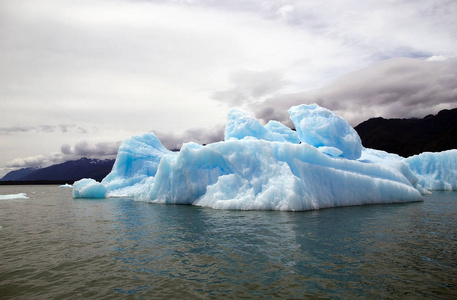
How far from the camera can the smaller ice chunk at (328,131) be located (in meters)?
20.9

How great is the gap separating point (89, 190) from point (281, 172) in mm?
21828

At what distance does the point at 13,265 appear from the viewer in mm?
6805

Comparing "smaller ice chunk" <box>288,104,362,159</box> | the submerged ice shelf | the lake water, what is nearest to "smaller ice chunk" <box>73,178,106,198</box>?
the submerged ice shelf

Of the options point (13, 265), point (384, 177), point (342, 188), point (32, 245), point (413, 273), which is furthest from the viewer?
point (384, 177)

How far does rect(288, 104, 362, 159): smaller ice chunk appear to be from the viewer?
20938 mm

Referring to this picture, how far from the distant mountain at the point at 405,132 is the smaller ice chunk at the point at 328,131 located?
100765mm

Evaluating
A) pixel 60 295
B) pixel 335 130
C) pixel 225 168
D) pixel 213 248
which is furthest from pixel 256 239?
pixel 335 130

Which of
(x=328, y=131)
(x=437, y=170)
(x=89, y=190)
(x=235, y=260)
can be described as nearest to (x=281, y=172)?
(x=328, y=131)

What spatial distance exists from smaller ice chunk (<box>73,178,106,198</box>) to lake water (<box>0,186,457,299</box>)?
59.9 feet

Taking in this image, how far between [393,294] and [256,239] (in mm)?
4373

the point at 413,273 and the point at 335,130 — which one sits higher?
the point at 335,130

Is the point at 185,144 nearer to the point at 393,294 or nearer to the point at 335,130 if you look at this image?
the point at 335,130

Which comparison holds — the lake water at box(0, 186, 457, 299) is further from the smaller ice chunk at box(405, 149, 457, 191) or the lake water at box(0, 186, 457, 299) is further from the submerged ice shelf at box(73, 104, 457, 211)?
the smaller ice chunk at box(405, 149, 457, 191)

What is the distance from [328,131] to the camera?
20.8 meters
